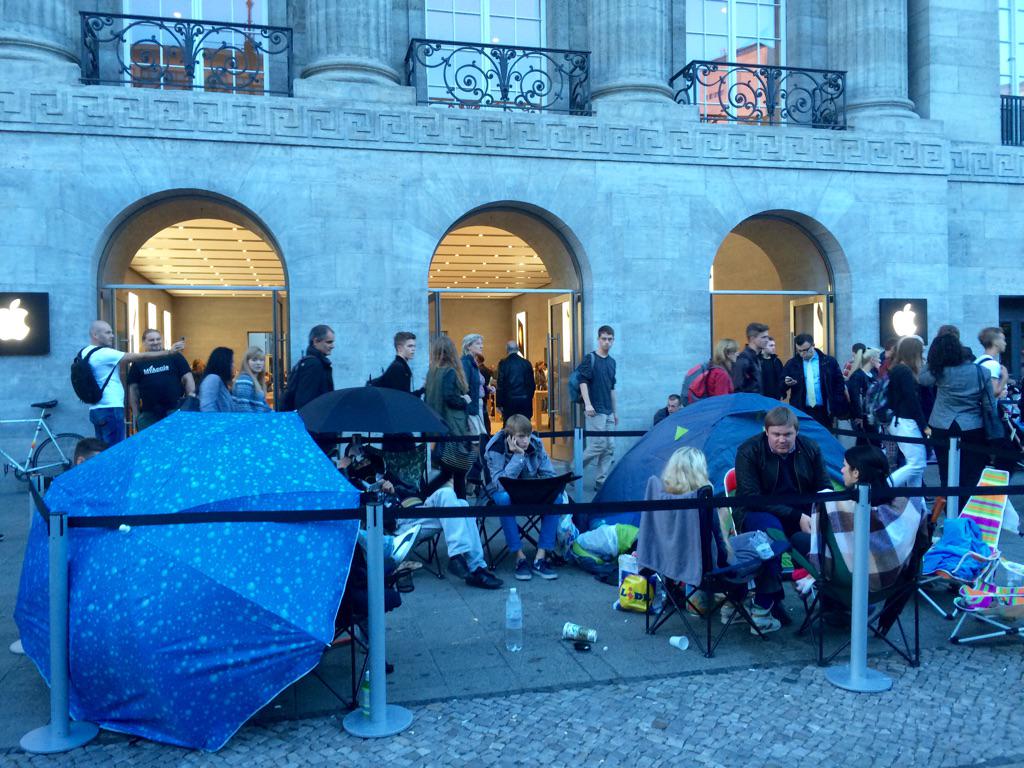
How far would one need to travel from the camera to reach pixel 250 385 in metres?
8.38

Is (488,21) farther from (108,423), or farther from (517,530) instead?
(517,530)

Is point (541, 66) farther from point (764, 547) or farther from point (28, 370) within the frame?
point (764, 547)

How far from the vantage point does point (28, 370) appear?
431 inches

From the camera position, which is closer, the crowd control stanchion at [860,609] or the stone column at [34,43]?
the crowd control stanchion at [860,609]

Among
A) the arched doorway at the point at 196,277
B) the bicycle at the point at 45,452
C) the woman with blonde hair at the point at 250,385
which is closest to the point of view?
the woman with blonde hair at the point at 250,385

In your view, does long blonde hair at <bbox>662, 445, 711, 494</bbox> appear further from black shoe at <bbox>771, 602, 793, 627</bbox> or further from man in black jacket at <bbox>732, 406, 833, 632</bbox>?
black shoe at <bbox>771, 602, 793, 627</bbox>

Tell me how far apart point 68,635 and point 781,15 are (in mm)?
14745

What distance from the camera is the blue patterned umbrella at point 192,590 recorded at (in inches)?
156

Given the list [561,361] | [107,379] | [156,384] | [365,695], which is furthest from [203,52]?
[365,695]

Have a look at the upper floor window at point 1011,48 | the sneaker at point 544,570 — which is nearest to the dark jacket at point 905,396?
the sneaker at point 544,570

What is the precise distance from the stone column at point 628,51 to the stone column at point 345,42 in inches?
128

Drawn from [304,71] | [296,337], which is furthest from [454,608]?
[304,71]

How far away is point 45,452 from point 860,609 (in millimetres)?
9778

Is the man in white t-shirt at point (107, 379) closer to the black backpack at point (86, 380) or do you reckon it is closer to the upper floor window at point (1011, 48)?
the black backpack at point (86, 380)
